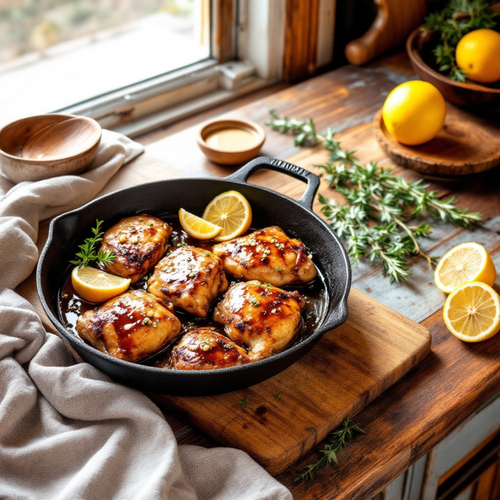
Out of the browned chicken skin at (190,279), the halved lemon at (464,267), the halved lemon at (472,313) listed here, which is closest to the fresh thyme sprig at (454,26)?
the halved lemon at (464,267)

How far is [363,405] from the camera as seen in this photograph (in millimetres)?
1547

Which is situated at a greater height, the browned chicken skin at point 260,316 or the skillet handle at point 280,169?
the skillet handle at point 280,169

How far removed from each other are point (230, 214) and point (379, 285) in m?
0.47

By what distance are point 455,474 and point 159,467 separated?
3.73 feet

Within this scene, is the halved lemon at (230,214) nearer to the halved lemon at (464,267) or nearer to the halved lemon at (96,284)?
the halved lemon at (96,284)

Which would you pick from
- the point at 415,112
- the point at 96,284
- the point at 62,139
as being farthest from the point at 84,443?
the point at 415,112

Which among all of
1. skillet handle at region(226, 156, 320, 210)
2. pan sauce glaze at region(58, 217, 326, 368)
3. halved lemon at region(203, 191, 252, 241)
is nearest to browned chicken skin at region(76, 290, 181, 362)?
pan sauce glaze at region(58, 217, 326, 368)

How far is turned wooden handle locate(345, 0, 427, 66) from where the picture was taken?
2900 millimetres

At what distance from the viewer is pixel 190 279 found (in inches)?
65.2

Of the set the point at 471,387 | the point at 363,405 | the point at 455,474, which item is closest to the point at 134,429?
the point at 363,405

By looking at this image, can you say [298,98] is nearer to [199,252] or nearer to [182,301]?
[199,252]

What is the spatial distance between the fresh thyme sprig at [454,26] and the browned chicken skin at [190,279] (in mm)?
1323

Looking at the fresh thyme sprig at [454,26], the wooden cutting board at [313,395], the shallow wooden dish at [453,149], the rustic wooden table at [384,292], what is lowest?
the rustic wooden table at [384,292]

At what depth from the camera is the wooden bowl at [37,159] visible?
199cm
